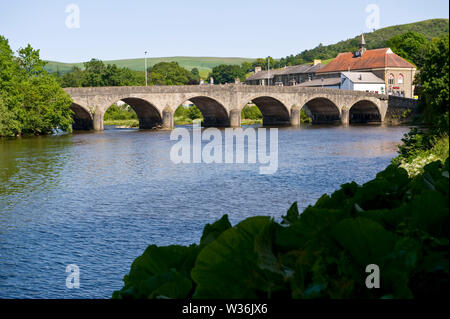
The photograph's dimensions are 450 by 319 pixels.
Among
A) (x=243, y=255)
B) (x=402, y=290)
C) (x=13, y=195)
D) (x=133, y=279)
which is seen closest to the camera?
(x=402, y=290)

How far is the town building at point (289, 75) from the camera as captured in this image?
94575mm

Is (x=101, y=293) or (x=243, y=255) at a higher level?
(x=243, y=255)

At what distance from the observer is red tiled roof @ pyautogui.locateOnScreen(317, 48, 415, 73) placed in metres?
76.6

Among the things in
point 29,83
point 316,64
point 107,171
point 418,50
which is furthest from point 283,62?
point 107,171

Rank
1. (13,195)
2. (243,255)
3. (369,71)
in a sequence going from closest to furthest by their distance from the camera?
(243,255) < (13,195) < (369,71)

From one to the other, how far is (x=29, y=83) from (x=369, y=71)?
51015mm

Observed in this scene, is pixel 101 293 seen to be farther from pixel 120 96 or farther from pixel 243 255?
pixel 120 96

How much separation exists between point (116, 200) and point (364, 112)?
53.7 meters

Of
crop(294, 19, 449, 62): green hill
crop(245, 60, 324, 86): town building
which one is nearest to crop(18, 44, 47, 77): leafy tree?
crop(245, 60, 324, 86): town building

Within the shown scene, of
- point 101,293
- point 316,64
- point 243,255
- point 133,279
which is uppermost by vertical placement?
point 316,64

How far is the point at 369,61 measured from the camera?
80250mm

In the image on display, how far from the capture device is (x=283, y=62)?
16500 cm

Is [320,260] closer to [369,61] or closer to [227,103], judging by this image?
[227,103]

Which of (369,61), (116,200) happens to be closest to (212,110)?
(369,61)
